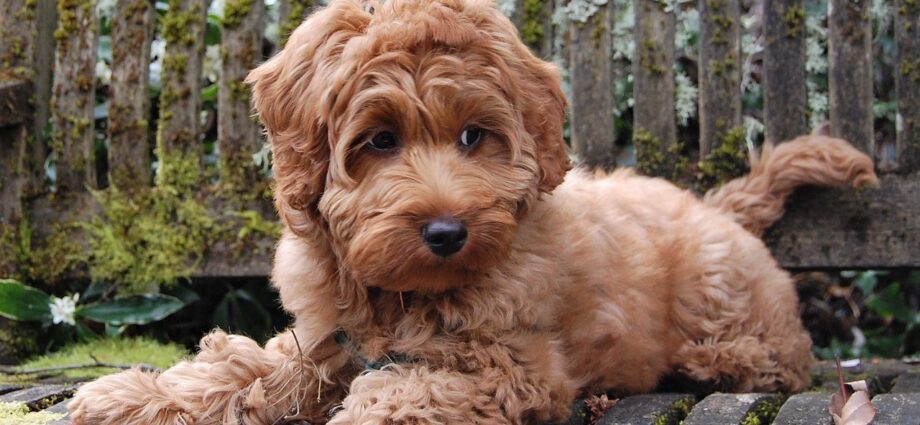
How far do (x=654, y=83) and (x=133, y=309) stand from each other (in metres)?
2.83

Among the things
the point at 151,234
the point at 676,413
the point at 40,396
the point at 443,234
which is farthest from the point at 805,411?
the point at 151,234

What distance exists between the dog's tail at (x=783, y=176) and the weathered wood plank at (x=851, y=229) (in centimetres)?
13

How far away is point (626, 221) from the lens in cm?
438

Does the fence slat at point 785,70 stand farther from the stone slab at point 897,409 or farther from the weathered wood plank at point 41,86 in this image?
the weathered wood plank at point 41,86

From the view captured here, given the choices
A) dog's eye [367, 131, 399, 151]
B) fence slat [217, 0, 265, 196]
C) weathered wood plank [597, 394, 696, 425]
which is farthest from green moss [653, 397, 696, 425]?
fence slat [217, 0, 265, 196]

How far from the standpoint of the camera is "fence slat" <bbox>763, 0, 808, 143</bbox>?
17.2ft

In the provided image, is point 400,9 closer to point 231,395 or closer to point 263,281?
point 231,395

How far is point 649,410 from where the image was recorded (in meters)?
3.64

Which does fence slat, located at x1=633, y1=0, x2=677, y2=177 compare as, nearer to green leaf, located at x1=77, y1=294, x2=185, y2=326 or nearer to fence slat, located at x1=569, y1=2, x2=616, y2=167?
fence slat, located at x1=569, y1=2, x2=616, y2=167

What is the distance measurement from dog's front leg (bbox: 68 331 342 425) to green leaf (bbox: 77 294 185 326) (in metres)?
1.92

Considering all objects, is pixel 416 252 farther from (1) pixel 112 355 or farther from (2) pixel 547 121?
(1) pixel 112 355

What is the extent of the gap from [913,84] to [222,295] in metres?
3.83

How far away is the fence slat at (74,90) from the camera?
5.64m

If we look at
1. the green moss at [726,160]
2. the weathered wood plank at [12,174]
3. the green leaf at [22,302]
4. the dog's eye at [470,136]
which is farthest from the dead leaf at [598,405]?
the weathered wood plank at [12,174]
